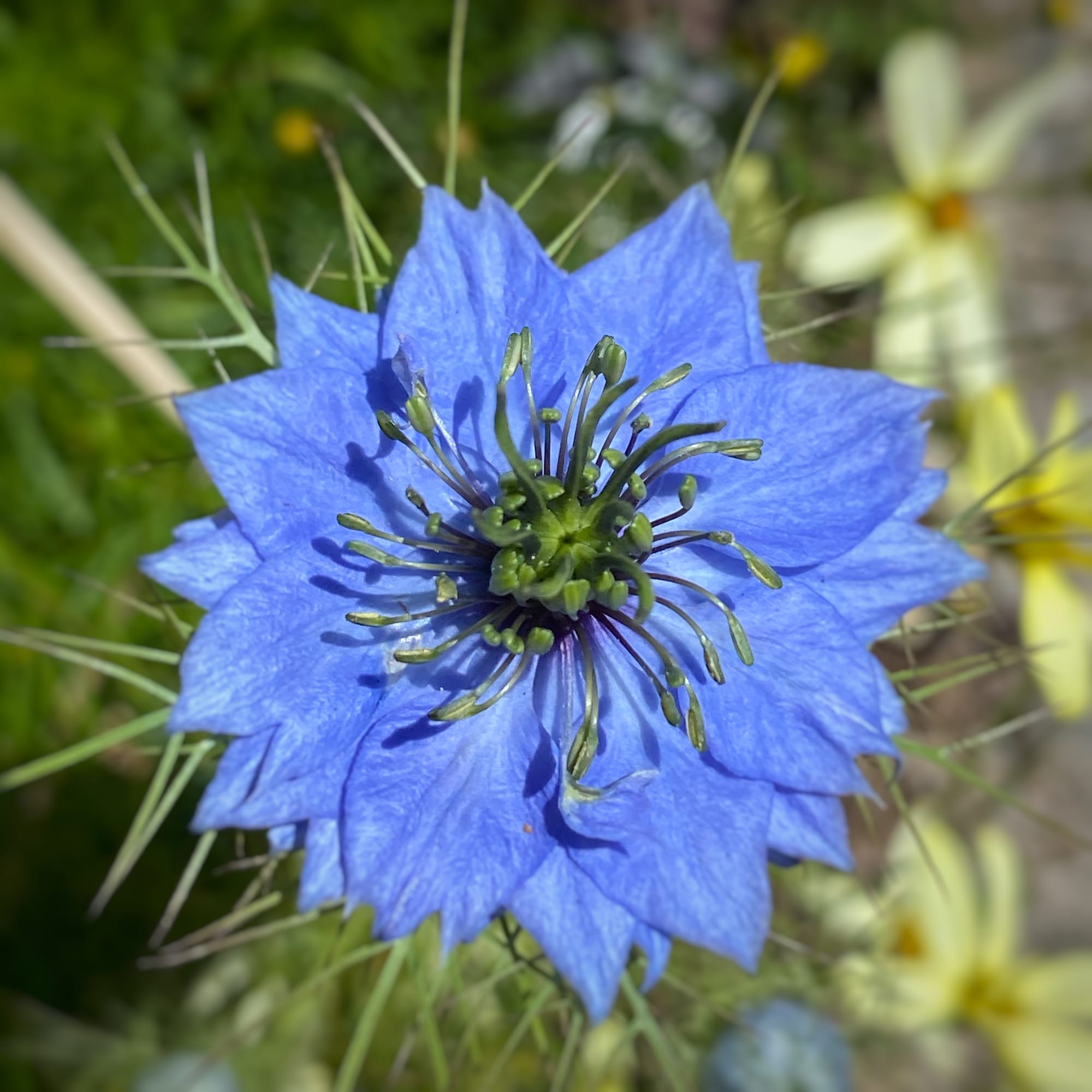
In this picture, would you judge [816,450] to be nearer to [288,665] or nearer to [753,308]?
[753,308]

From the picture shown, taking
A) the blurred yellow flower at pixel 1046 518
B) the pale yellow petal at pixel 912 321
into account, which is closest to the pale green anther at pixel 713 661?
the blurred yellow flower at pixel 1046 518

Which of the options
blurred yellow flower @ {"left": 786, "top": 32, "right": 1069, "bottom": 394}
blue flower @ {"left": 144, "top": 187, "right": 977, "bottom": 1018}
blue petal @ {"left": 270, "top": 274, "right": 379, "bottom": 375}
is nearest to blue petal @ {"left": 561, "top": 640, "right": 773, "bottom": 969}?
blue flower @ {"left": 144, "top": 187, "right": 977, "bottom": 1018}

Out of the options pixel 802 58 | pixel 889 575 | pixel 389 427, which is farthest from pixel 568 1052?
pixel 802 58

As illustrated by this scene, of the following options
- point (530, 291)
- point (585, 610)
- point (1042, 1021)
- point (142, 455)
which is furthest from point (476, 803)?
point (1042, 1021)

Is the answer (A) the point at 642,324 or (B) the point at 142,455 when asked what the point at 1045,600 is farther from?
(B) the point at 142,455

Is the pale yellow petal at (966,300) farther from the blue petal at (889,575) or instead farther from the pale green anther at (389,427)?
the pale green anther at (389,427)
